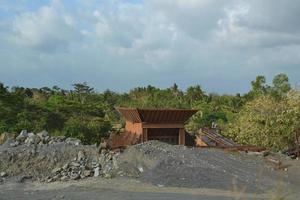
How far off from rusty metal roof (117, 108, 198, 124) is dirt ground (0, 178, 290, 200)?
3495mm

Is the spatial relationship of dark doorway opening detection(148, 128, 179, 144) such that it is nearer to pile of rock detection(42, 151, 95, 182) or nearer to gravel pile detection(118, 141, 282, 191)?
gravel pile detection(118, 141, 282, 191)

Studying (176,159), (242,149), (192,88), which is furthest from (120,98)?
(176,159)

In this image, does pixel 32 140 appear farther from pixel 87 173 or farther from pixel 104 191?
pixel 104 191

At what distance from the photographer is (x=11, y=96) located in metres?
25.7

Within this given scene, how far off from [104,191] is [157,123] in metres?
5.08

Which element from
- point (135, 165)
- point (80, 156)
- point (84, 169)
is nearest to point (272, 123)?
point (135, 165)

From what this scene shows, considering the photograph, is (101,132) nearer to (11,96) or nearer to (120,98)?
(11,96)

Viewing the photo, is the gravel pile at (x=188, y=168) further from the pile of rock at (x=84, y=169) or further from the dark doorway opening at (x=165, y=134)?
the dark doorway opening at (x=165, y=134)

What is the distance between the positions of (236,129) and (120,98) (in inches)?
794

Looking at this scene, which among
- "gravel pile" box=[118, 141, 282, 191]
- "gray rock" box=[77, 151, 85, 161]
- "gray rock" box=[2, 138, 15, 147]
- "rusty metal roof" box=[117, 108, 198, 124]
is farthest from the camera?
"rusty metal roof" box=[117, 108, 198, 124]

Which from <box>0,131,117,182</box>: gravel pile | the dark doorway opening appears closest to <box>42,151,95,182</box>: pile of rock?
<box>0,131,117,182</box>: gravel pile

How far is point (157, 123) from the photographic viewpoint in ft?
55.1

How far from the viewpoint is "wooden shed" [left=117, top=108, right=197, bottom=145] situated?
54.1 feet

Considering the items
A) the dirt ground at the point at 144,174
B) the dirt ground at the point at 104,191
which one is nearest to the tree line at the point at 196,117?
the dirt ground at the point at 144,174
